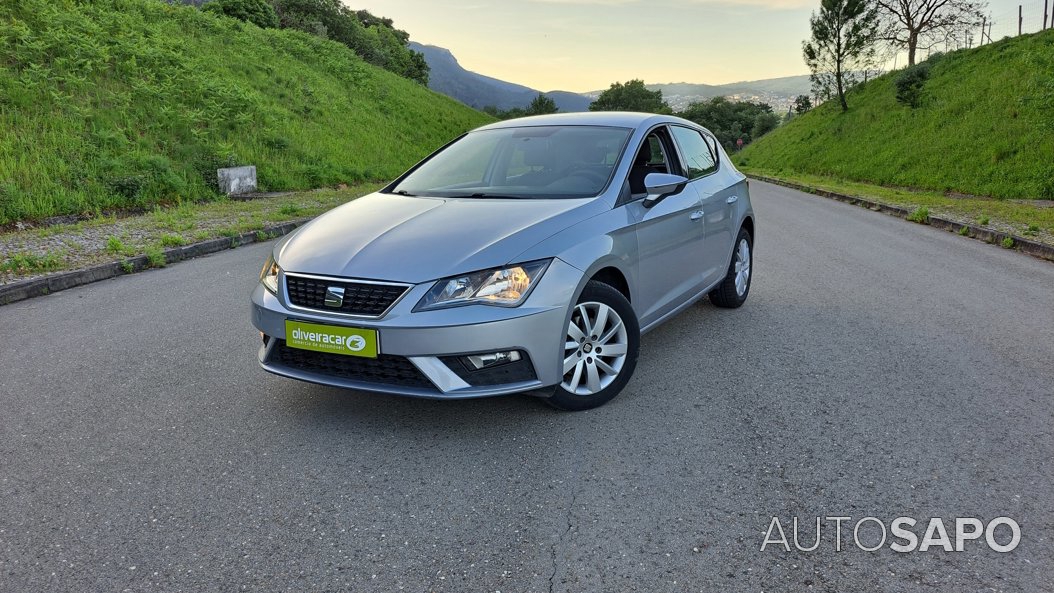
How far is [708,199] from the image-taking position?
5309 mm

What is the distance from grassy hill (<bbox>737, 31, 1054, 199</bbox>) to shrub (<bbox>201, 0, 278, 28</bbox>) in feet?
93.1

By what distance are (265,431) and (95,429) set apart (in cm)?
90

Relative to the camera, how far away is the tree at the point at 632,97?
128125 mm

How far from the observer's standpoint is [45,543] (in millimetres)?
2670

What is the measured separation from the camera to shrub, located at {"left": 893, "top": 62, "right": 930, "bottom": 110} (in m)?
28.8

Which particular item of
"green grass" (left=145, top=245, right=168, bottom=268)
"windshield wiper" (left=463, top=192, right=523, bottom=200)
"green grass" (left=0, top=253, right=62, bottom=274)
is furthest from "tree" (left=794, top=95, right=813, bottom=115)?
"windshield wiper" (left=463, top=192, right=523, bottom=200)

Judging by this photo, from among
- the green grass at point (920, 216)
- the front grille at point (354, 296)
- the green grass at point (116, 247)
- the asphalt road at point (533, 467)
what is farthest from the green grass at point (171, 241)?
the green grass at point (920, 216)

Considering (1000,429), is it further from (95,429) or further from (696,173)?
(95,429)

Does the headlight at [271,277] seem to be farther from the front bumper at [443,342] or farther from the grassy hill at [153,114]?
the grassy hill at [153,114]

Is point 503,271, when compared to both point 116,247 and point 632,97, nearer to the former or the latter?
point 116,247

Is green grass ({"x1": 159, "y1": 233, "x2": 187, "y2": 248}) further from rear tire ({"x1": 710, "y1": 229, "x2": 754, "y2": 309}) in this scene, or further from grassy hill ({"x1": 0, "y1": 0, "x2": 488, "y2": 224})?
rear tire ({"x1": 710, "y1": 229, "x2": 754, "y2": 309})

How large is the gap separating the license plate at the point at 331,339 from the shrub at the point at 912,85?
3101 cm

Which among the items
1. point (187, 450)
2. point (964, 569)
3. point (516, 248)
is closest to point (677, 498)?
point (964, 569)

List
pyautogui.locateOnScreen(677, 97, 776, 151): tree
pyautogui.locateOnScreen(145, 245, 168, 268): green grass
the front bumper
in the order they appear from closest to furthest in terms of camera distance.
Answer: the front bumper
pyautogui.locateOnScreen(145, 245, 168, 268): green grass
pyautogui.locateOnScreen(677, 97, 776, 151): tree
